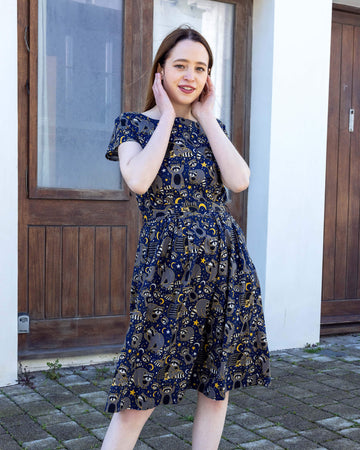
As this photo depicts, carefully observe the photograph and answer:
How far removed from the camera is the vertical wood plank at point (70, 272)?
427cm

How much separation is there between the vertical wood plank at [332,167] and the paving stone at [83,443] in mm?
3055

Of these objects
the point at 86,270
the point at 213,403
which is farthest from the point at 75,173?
the point at 213,403

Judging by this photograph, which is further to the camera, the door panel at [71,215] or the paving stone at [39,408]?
the door panel at [71,215]

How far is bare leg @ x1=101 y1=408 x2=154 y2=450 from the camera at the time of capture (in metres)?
2.16

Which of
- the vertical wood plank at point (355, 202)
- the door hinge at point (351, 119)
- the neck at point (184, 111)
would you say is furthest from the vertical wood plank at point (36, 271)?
the door hinge at point (351, 119)

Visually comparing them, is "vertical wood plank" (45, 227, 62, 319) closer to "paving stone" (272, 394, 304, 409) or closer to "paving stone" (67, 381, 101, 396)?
"paving stone" (67, 381, 101, 396)

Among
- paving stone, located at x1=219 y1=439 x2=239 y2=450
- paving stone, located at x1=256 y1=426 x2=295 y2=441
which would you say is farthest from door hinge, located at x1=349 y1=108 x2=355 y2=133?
paving stone, located at x1=219 y1=439 x2=239 y2=450

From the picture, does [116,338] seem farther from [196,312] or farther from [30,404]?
[196,312]

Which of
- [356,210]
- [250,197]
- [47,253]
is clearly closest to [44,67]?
[47,253]

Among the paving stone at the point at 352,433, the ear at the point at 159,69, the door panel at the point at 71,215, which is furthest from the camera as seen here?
the door panel at the point at 71,215

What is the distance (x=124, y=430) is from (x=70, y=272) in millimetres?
2236

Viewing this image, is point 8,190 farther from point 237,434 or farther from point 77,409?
point 237,434

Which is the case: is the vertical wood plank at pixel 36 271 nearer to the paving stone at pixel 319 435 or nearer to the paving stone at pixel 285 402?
the paving stone at pixel 285 402

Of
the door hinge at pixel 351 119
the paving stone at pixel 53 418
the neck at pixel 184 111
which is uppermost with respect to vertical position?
the door hinge at pixel 351 119
